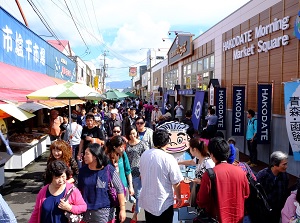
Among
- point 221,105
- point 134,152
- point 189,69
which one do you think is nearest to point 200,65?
point 189,69

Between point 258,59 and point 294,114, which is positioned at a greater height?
point 258,59

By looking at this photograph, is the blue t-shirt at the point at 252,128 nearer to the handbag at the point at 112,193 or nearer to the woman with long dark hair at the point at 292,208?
the woman with long dark hair at the point at 292,208

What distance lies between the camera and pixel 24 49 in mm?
13109

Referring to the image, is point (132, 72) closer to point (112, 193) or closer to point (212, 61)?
point (212, 61)

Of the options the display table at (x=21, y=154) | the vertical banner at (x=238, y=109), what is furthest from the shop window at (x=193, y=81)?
the display table at (x=21, y=154)

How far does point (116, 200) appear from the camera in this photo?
3.50m

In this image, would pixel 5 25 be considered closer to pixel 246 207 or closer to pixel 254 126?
pixel 254 126

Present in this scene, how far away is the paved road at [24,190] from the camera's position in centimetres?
593

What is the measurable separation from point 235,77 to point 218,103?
1347 millimetres

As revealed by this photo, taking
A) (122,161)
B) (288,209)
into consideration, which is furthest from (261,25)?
(288,209)

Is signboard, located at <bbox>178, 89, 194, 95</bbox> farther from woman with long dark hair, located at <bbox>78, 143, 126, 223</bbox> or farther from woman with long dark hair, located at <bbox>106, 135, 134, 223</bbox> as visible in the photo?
woman with long dark hair, located at <bbox>78, 143, 126, 223</bbox>

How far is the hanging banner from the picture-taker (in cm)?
714

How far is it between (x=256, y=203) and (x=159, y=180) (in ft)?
3.82

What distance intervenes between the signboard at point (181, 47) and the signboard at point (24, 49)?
8.72 metres
